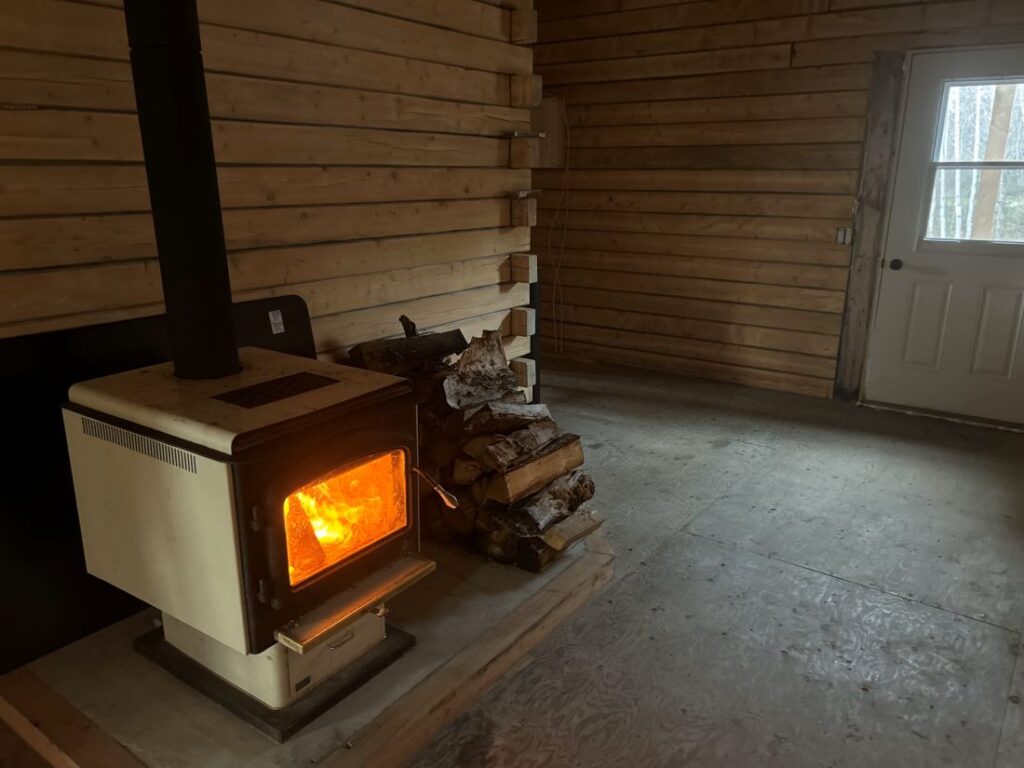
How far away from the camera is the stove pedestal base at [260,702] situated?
1.67 metres

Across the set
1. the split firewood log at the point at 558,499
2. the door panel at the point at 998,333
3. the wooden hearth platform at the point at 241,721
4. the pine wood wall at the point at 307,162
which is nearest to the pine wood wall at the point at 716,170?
the door panel at the point at 998,333

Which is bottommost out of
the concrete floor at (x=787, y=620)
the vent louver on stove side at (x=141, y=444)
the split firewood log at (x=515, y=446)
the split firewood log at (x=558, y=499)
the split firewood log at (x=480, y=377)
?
the concrete floor at (x=787, y=620)

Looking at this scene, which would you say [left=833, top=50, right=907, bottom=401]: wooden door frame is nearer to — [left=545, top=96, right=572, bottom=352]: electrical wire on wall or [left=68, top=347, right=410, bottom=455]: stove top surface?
[left=545, top=96, right=572, bottom=352]: electrical wire on wall

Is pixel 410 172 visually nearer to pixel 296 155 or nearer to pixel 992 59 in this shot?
pixel 296 155

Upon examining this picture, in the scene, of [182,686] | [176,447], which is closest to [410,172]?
[176,447]

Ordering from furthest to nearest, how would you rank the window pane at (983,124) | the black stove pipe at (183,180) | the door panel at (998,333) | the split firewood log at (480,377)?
1. the door panel at (998,333)
2. the window pane at (983,124)
3. the split firewood log at (480,377)
4. the black stove pipe at (183,180)

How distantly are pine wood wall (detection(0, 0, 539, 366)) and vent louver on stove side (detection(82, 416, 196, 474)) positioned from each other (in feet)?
1.35

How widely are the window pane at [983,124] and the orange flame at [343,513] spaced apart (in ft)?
12.3

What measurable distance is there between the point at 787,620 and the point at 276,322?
1.88m

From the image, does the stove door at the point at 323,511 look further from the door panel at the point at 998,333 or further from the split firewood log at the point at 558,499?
the door panel at the point at 998,333

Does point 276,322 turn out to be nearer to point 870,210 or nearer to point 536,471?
point 536,471

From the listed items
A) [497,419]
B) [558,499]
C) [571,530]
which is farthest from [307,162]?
[571,530]

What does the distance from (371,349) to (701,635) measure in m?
1.43

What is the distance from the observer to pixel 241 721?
1.70 metres
